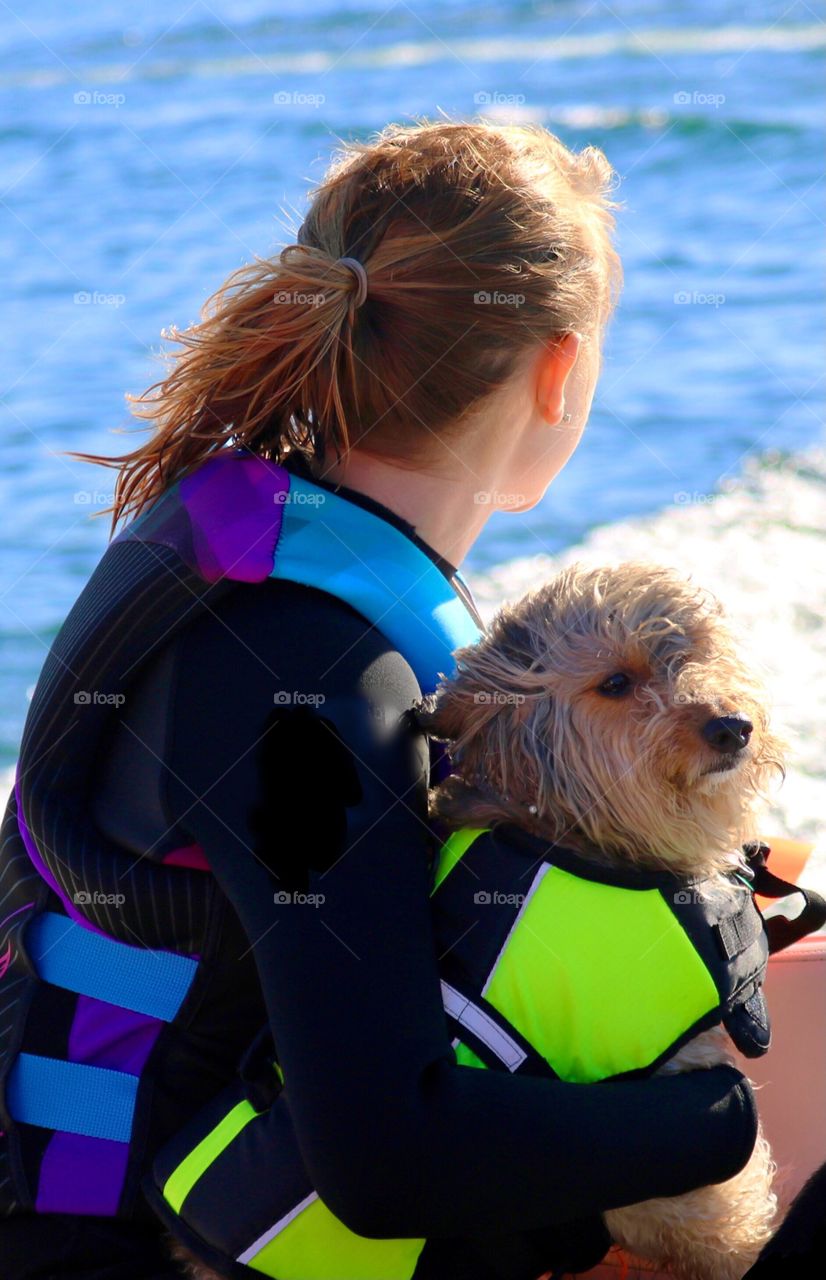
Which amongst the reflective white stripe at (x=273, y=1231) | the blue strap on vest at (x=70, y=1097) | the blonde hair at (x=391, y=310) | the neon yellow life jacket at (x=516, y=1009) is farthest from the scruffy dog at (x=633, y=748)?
the blue strap on vest at (x=70, y=1097)

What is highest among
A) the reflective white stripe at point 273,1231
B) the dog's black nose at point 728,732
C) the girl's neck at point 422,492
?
the girl's neck at point 422,492

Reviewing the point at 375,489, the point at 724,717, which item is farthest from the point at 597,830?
the point at 375,489

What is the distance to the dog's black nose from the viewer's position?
2.18 m

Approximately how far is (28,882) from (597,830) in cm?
89

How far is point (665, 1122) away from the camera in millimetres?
2004

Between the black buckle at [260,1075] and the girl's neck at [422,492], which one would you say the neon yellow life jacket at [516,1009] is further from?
the girl's neck at [422,492]

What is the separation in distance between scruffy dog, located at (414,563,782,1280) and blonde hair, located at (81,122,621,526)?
0.40m

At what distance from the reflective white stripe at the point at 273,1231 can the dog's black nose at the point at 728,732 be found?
86 centimetres

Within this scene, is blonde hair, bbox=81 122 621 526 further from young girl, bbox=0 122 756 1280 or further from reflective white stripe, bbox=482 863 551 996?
reflective white stripe, bbox=482 863 551 996

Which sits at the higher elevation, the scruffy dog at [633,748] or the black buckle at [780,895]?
the scruffy dog at [633,748]

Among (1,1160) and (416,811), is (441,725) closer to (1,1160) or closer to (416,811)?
(416,811)

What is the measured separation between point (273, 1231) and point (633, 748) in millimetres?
875

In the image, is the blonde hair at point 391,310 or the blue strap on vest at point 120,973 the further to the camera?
the blonde hair at point 391,310

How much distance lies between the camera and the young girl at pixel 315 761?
74.5 inches
